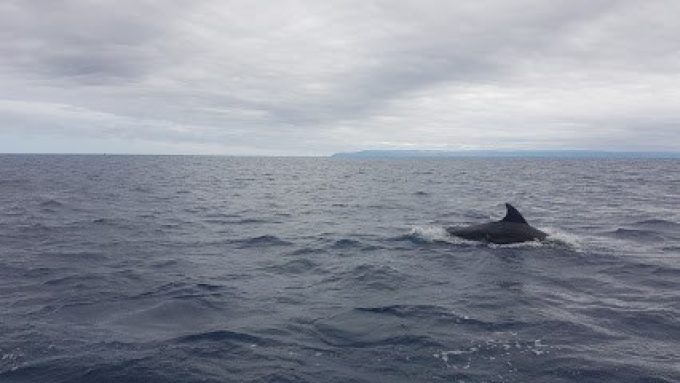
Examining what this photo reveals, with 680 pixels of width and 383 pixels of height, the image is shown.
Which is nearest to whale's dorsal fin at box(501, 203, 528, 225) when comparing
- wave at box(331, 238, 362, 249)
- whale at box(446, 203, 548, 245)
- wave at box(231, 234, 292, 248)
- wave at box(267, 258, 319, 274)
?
whale at box(446, 203, 548, 245)

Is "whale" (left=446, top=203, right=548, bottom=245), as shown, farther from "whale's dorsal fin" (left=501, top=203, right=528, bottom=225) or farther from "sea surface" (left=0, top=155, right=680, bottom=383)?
"sea surface" (left=0, top=155, right=680, bottom=383)

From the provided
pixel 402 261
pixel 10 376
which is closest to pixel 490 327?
pixel 402 261

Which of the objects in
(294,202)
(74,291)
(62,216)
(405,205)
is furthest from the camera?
(294,202)

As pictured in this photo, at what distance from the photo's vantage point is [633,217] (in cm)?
3512

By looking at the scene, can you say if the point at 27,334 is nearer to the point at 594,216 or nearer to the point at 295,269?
the point at 295,269

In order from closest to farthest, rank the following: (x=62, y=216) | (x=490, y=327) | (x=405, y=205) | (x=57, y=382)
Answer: (x=57, y=382) → (x=490, y=327) → (x=62, y=216) → (x=405, y=205)

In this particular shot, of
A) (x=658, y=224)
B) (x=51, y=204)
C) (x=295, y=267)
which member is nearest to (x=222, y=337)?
(x=295, y=267)

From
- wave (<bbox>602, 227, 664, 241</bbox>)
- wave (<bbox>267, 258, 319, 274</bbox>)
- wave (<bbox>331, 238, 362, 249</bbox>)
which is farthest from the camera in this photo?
wave (<bbox>602, 227, 664, 241</bbox>)

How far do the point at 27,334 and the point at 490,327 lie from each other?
10.9 m

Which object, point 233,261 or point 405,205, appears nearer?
point 233,261

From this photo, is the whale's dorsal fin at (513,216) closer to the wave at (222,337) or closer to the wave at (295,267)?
the wave at (295,267)

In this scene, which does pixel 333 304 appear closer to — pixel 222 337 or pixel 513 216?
pixel 222 337

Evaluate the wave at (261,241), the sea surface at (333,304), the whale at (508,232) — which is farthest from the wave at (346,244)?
the whale at (508,232)

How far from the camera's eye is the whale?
954 inches
